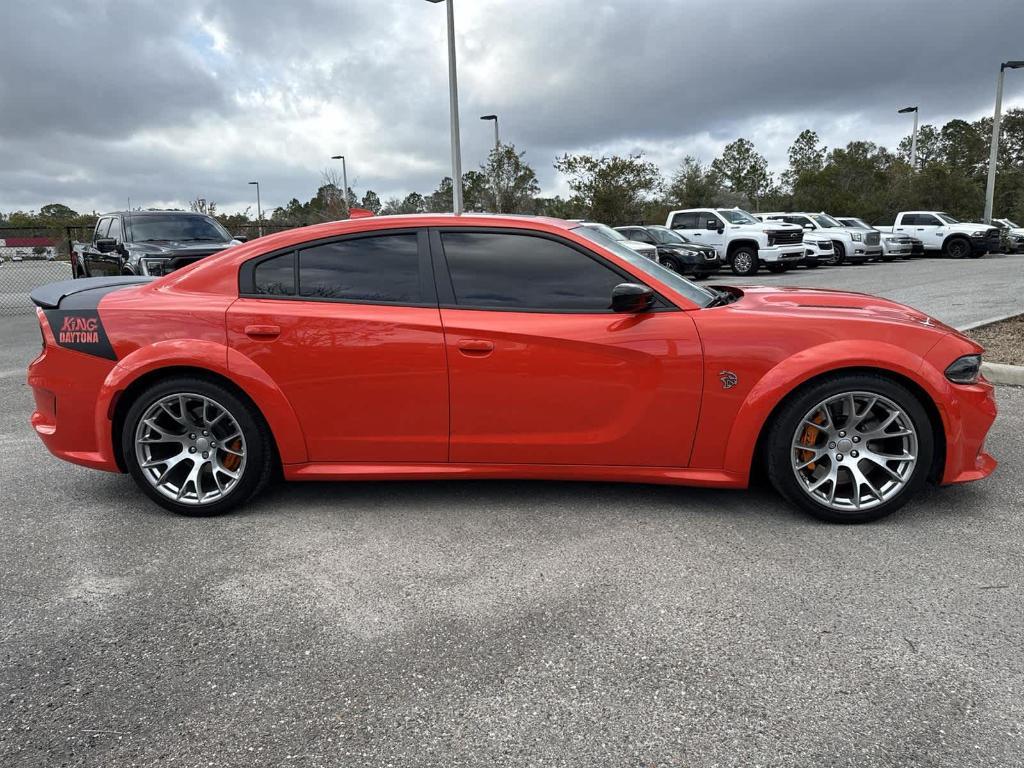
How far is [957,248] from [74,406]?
31.1 m

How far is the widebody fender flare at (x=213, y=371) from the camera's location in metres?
3.74

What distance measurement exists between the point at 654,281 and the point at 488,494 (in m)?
1.46

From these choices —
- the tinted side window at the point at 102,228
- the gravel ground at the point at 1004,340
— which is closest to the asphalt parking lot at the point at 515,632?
the gravel ground at the point at 1004,340

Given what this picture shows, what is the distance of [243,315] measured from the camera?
3.78 m

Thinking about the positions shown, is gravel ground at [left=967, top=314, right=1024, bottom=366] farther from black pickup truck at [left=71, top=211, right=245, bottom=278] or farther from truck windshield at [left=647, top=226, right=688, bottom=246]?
truck windshield at [left=647, top=226, right=688, bottom=246]

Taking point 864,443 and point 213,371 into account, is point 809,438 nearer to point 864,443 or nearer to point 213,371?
point 864,443

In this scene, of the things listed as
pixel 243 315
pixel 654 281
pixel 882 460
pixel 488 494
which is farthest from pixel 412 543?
pixel 882 460

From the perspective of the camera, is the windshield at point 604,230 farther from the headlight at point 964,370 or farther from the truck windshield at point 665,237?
the truck windshield at point 665,237

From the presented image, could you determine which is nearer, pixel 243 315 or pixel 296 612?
pixel 296 612

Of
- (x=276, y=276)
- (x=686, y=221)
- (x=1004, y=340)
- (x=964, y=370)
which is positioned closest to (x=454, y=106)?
(x=686, y=221)

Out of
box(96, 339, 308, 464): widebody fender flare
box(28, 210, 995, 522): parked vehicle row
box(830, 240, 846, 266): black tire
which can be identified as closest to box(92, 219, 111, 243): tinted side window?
box(28, 210, 995, 522): parked vehicle row

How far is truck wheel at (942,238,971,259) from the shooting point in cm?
2766

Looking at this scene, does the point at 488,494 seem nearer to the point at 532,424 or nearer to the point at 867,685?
the point at 532,424

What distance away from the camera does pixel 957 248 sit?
1104 inches
